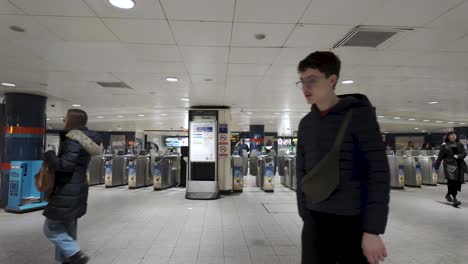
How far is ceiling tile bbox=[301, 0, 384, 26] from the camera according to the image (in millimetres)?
2763

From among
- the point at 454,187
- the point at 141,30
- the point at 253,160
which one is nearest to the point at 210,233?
the point at 141,30

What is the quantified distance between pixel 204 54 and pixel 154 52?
0.72 metres

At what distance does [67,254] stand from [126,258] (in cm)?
96

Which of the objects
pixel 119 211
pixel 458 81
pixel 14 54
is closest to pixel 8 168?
pixel 119 211

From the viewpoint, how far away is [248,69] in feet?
16.4

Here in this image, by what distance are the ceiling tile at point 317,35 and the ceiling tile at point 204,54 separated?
3.15ft

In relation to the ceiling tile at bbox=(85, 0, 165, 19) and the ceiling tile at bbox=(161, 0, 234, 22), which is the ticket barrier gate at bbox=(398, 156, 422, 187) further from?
the ceiling tile at bbox=(85, 0, 165, 19)

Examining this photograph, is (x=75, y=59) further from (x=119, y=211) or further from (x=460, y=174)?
(x=460, y=174)

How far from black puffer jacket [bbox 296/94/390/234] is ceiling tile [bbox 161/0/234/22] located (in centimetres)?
190

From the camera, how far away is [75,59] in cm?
447

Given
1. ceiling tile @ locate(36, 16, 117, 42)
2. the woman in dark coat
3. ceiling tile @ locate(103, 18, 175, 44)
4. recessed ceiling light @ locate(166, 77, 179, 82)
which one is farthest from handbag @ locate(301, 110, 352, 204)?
the woman in dark coat

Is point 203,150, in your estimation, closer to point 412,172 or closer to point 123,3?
point 123,3

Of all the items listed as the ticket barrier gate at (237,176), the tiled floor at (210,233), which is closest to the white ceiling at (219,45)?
the tiled floor at (210,233)

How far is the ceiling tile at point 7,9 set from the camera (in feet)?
9.04
